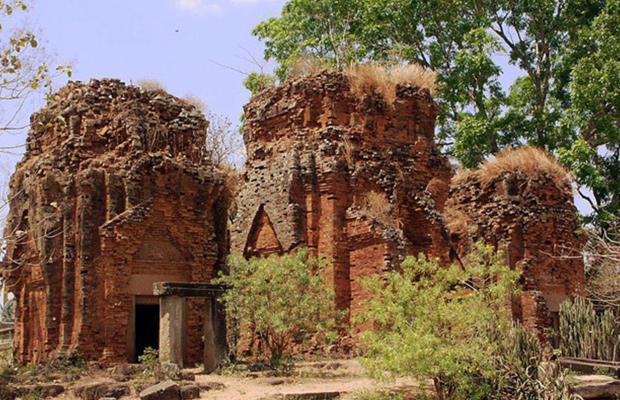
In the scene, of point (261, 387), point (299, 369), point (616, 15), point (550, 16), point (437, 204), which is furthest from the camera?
point (550, 16)

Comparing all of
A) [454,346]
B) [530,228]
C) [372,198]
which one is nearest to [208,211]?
[372,198]

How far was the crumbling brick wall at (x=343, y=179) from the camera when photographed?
18.0 meters

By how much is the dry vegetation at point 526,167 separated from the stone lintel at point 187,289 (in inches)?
395

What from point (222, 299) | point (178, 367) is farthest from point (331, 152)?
point (178, 367)

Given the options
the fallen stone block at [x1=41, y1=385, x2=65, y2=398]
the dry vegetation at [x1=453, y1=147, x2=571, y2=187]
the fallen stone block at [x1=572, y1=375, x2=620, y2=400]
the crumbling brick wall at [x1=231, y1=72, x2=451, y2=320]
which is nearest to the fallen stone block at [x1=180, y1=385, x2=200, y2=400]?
the fallen stone block at [x1=41, y1=385, x2=65, y2=398]

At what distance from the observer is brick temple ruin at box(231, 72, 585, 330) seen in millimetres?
18141

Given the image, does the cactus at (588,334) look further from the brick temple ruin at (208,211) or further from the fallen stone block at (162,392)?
the fallen stone block at (162,392)

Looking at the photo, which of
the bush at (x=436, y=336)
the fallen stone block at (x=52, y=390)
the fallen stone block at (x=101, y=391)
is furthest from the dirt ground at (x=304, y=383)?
the fallen stone block at (x=52, y=390)

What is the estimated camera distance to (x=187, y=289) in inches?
571

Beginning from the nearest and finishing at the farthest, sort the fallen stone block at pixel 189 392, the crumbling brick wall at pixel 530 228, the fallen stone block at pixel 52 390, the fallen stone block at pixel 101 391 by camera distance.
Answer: the fallen stone block at pixel 189 392
the fallen stone block at pixel 101 391
the fallen stone block at pixel 52 390
the crumbling brick wall at pixel 530 228

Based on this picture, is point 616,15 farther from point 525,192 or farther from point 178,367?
point 178,367

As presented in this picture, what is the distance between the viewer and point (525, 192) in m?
21.2

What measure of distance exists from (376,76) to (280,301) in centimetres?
808

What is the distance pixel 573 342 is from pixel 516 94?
1643 cm
